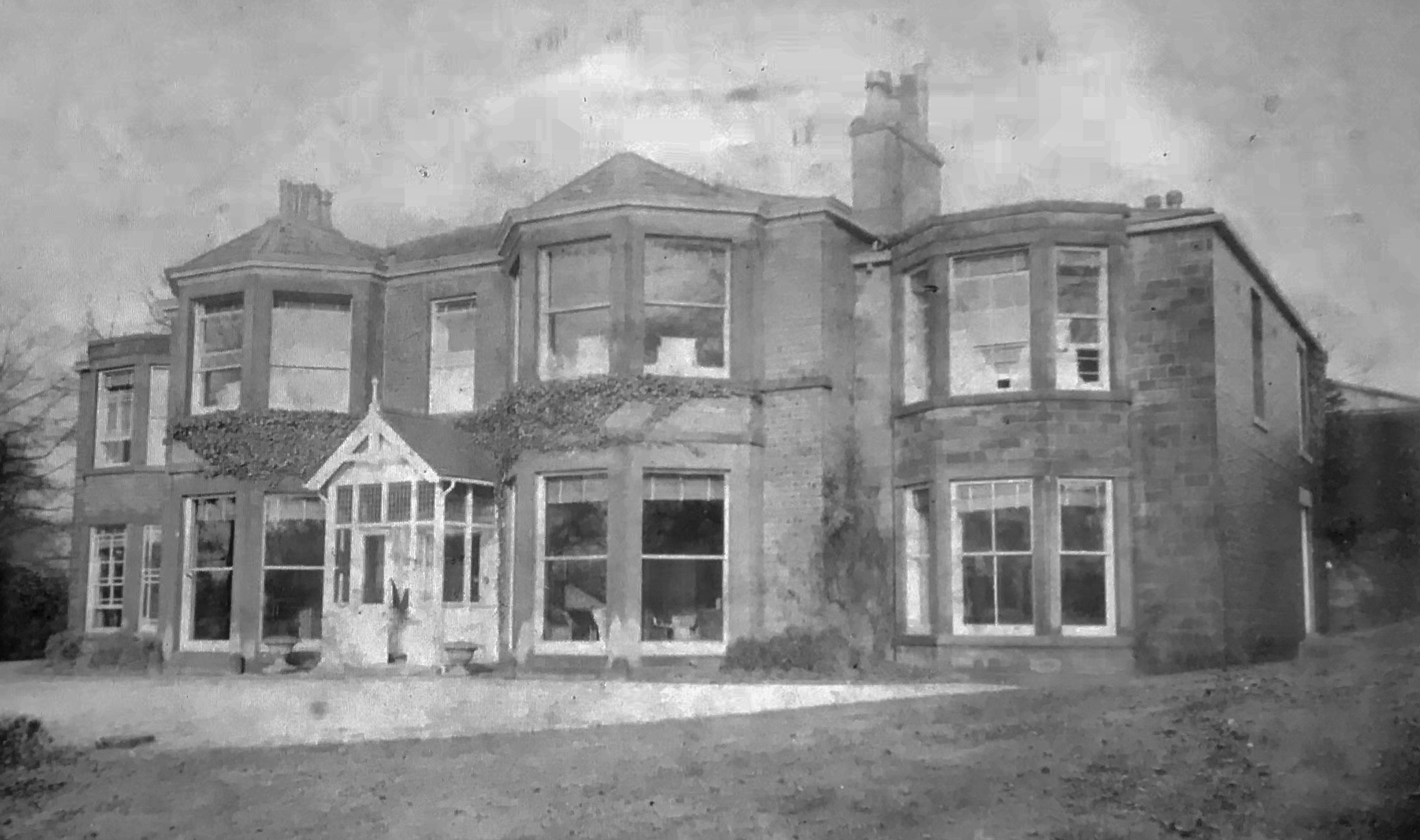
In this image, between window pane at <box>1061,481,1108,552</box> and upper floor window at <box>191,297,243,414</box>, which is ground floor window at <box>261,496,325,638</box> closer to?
upper floor window at <box>191,297,243,414</box>

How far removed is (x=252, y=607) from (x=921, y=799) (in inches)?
631

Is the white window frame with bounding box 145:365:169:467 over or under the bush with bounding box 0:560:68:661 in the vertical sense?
over

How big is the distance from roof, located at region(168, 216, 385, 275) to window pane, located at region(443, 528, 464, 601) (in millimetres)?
5262

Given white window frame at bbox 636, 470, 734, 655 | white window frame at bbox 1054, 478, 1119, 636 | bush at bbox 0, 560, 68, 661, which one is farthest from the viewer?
bush at bbox 0, 560, 68, 661

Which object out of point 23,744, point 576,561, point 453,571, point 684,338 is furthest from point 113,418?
point 23,744

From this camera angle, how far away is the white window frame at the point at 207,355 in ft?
80.8

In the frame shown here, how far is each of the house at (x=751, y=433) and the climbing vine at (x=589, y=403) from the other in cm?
5

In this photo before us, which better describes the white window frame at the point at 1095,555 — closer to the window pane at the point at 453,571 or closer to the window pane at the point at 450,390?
the window pane at the point at 453,571

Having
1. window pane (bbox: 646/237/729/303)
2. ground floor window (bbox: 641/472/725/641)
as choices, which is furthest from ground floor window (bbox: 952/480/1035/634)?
window pane (bbox: 646/237/729/303)

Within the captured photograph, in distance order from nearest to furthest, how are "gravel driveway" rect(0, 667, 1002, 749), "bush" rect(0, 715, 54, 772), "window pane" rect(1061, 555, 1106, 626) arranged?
"bush" rect(0, 715, 54, 772) < "gravel driveway" rect(0, 667, 1002, 749) < "window pane" rect(1061, 555, 1106, 626)

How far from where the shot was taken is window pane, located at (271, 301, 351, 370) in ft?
80.3

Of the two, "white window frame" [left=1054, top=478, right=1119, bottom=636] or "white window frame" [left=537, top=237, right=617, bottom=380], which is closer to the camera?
"white window frame" [left=1054, top=478, right=1119, bottom=636]

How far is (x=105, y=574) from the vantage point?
27625 millimetres

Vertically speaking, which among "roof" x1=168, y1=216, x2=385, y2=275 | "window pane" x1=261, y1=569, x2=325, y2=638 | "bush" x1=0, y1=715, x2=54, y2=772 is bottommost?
"bush" x1=0, y1=715, x2=54, y2=772
